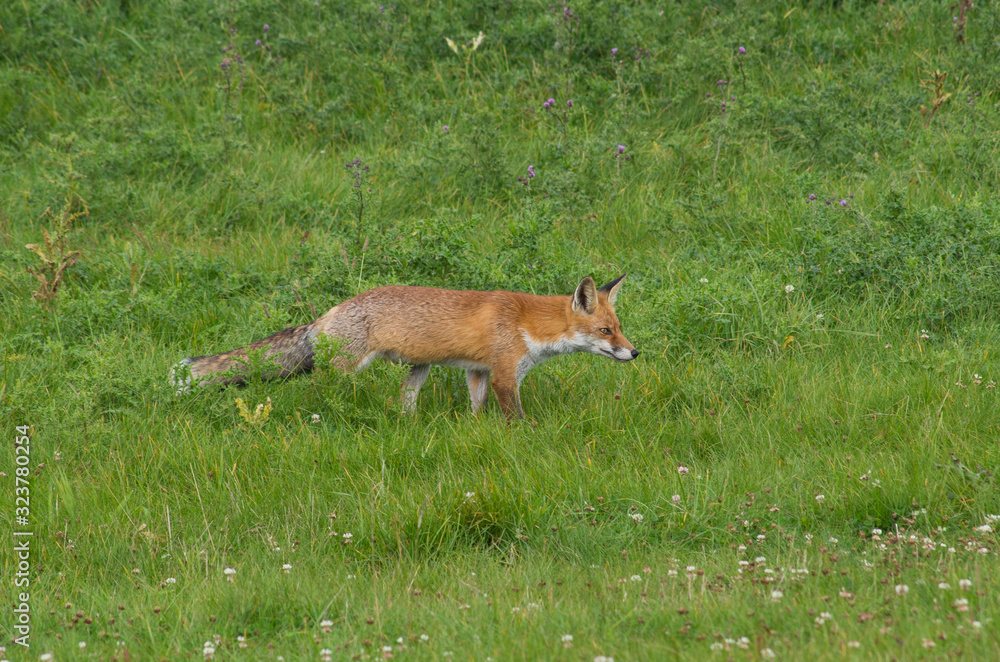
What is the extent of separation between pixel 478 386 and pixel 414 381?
0.52 meters

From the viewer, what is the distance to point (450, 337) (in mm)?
6926

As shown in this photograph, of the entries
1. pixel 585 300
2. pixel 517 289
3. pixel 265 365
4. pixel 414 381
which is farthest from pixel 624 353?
pixel 265 365

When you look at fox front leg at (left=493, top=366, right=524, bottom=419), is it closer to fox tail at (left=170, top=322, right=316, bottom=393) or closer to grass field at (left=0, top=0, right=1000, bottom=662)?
grass field at (left=0, top=0, right=1000, bottom=662)

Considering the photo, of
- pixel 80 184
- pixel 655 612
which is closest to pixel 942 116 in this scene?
pixel 655 612

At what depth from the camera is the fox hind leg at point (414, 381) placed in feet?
22.7

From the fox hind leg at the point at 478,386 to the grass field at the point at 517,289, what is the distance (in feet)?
0.72

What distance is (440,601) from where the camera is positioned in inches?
170

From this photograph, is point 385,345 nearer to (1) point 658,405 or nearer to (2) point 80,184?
(1) point 658,405

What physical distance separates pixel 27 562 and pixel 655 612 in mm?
3392

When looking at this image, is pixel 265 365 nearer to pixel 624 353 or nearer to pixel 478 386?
pixel 478 386

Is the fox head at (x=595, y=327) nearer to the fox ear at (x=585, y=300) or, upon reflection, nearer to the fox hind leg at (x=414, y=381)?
the fox ear at (x=585, y=300)

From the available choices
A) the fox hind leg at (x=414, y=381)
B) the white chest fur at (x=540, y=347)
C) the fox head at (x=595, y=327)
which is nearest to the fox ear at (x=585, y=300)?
the fox head at (x=595, y=327)

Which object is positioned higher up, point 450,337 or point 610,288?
point 610,288

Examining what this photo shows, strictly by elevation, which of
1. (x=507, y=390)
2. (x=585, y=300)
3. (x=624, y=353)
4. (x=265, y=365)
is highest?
(x=585, y=300)
